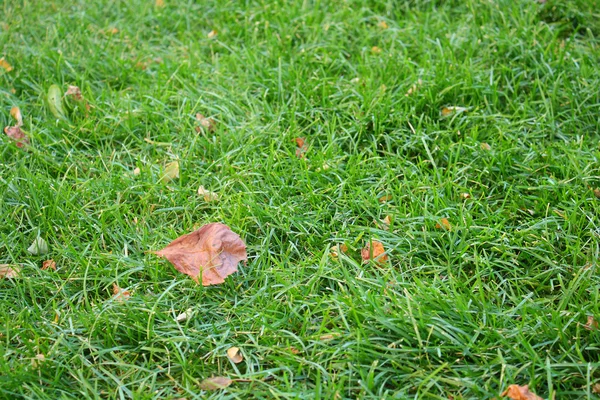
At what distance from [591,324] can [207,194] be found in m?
1.56

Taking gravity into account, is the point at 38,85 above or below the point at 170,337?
above

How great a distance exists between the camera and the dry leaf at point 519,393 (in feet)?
6.58

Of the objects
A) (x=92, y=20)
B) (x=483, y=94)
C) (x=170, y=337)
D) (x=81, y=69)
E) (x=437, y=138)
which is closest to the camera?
(x=170, y=337)

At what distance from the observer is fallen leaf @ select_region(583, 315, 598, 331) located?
217 cm

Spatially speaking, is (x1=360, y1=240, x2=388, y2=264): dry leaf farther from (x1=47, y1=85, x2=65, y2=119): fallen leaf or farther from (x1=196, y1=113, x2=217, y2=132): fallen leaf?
(x1=47, y1=85, x2=65, y2=119): fallen leaf

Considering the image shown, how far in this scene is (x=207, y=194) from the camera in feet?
9.32

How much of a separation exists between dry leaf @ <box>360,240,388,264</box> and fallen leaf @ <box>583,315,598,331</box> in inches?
28.4

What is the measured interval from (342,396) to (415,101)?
1652 mm

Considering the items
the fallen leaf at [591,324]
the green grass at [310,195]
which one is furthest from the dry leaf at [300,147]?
the fallen leaf at [591,324]

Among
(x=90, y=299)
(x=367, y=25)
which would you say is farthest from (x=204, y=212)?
(x=367, y=25)

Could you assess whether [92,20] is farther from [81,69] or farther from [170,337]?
[170,337]

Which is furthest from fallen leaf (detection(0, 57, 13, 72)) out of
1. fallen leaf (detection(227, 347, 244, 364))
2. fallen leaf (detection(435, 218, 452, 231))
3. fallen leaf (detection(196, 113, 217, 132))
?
fallen leaf (detection(435, 218, 452, 231))

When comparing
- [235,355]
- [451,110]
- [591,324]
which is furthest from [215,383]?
[451,110]

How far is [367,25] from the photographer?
3.86 m
